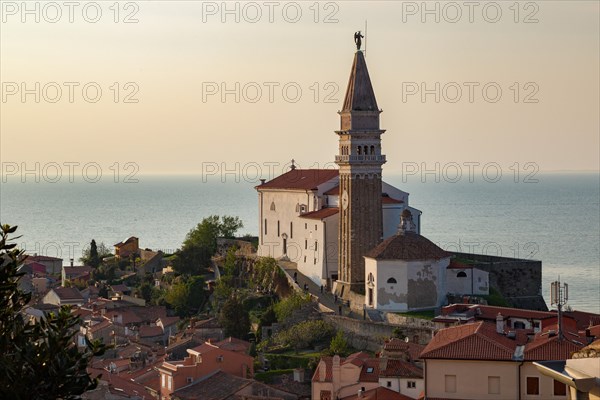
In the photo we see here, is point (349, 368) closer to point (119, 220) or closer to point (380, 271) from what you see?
point (380, 271)

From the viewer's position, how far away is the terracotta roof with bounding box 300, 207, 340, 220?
5056 cm

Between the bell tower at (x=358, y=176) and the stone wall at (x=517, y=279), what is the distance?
4.11 metres

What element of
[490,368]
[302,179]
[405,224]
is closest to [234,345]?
[405,224]

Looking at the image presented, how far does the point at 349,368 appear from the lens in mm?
35156

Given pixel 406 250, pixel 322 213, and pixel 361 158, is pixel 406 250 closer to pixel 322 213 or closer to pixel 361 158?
pixel 361 158

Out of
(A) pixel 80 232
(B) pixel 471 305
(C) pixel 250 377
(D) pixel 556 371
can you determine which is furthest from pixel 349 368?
(A) pixel 80 232

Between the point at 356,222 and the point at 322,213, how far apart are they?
3.06 m

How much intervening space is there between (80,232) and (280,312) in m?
89.3

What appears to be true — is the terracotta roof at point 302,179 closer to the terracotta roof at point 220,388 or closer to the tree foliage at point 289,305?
the tree foliage at point 289,305

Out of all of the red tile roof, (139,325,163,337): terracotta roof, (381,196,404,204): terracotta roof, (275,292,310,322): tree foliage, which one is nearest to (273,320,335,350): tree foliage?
(275,292,310,322): tree foliage

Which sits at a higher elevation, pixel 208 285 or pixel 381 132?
pixel 381 132

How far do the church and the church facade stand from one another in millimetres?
35

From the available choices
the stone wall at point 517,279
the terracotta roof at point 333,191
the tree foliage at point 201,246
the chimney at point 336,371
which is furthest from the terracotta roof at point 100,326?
the chimney at point 336,371

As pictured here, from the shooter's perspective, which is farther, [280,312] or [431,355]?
[280,312]
